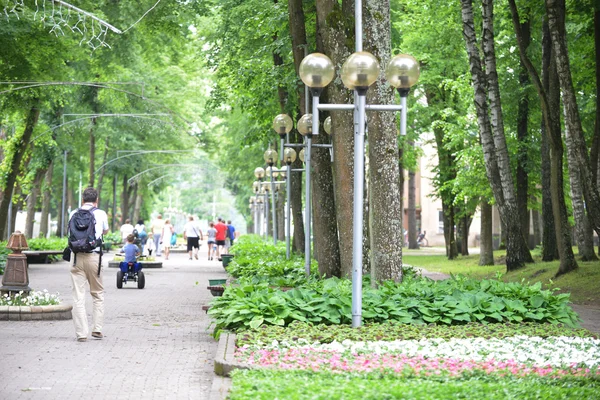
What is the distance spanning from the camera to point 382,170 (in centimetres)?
1484

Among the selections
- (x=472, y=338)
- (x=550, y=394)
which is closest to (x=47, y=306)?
(x=472, y=338)

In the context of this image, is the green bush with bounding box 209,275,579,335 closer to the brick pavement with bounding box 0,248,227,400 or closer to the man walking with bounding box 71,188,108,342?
the brick pavement with bounding box 0,248,227,400

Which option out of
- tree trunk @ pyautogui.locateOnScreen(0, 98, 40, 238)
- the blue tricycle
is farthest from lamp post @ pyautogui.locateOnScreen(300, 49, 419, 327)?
tree trunk @ pyautogui.locateOnScreen(0, 98, 40, 238)

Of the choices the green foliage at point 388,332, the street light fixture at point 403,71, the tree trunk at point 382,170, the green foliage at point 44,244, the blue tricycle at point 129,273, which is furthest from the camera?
the green foliage at point 44,244

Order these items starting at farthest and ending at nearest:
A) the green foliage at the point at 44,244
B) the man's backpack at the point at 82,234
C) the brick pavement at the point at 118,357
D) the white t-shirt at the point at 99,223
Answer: the green foliage at the point at 44,244
the white t-shirt at the point at 99,223
the man's backpack at the point at 82,234
the brick pavement at the point at 118,357

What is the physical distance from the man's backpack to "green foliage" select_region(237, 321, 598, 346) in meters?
2.72

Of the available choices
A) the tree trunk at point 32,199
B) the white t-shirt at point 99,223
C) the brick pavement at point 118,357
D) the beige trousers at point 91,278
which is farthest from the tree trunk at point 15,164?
the beige trousers at point 91,278

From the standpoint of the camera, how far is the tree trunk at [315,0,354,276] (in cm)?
1659

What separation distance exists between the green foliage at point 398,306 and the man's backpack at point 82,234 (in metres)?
1.69

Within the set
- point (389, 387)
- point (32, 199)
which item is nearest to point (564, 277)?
point (389, 387)

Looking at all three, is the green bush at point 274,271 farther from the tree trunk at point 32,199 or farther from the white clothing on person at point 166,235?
the tree trunk at point 32,199

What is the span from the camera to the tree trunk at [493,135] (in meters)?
26.3

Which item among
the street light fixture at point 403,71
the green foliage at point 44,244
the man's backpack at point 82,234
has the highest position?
the street light fixture at point 403,71

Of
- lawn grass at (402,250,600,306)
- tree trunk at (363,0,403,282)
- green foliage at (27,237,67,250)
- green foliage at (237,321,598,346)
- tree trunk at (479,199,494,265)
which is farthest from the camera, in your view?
green foliage at (27,237,67,250)
